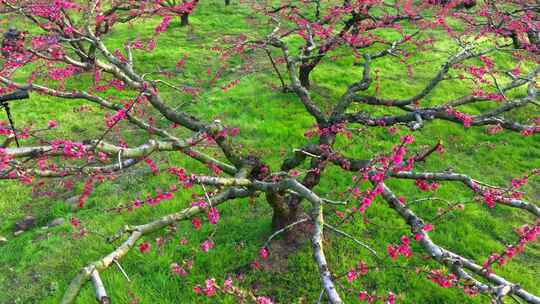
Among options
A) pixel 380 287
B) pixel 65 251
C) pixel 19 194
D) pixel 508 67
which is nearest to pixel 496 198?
pixel 380 287

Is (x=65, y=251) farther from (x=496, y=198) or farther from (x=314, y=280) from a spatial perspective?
(x=496, y=198)

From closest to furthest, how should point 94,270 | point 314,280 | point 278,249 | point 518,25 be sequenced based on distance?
point 94,270
point 314,280
point 278,249
point 518,25

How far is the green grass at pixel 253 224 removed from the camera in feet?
16.8

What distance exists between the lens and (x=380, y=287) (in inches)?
202

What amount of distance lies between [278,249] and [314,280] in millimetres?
741

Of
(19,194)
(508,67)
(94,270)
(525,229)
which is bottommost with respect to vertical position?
(19,194)

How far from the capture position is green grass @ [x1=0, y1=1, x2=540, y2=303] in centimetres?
512

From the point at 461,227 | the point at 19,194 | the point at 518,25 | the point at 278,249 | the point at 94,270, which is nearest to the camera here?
the point at 94,270

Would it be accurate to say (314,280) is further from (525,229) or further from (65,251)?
(65,251)

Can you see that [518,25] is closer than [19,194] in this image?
No

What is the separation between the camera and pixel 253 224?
6180 millimetres

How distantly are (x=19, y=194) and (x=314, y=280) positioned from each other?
6202 millimetres

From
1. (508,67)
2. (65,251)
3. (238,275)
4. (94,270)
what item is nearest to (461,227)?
(238,275)

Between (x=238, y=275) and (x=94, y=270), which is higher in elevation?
(x=94, y=270)
